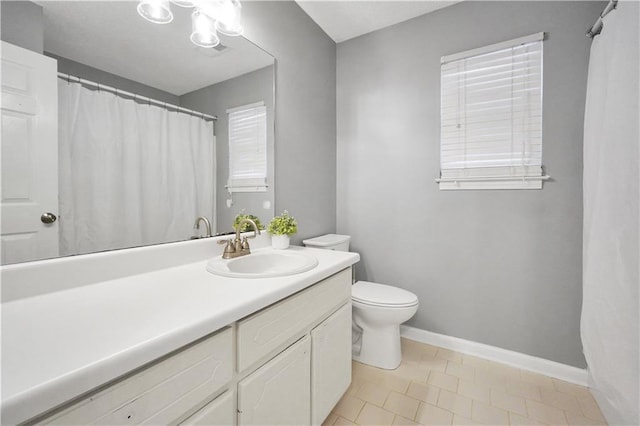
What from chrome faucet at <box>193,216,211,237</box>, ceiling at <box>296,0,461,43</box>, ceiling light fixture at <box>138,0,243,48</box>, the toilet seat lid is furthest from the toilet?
ceiling at <box>296,0,461,43</box>

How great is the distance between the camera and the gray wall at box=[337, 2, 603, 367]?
5.31 ft

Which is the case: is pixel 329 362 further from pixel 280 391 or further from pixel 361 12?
pixel 361 12

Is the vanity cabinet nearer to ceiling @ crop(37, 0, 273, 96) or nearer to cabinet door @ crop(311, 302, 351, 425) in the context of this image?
cabinet door @ crop(311, 302, 351, 425)

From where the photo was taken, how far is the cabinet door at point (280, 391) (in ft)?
2.63

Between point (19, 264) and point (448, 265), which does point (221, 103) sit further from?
point (448, 265)

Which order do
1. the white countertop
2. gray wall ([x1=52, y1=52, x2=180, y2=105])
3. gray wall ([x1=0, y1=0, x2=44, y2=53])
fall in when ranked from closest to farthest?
the white countertop, gray wall ([x1=0, y1=0, x2=44, y2=53]), gray wall ([x1=52, y1=52, x2=180, y2=105])

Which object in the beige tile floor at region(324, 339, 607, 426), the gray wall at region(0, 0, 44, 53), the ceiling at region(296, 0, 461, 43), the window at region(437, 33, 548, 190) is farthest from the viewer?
the ceiling at region(296, 0, 461, 43)

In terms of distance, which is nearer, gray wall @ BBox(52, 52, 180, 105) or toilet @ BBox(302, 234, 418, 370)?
gray wall @ BBox(52, 52, 180, 105)

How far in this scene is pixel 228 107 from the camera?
1419 millimetres

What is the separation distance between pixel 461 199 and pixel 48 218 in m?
2.18

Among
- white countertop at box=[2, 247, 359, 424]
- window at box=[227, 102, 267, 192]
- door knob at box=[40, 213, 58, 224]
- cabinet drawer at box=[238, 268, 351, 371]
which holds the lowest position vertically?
cabinet drawer at box=[238, 268, 351, 371]

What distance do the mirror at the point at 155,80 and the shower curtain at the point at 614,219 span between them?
1672 millimetres

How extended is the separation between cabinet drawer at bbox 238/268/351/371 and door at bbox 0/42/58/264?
706mm

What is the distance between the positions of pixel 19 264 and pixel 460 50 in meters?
2.57
